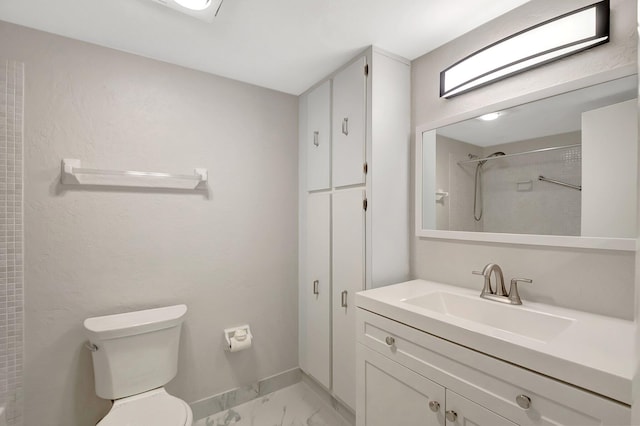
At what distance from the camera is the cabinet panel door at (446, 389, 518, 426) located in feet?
2.96

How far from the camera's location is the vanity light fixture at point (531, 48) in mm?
1104

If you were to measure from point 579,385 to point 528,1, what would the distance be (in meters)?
1.54

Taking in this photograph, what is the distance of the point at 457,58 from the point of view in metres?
1.57

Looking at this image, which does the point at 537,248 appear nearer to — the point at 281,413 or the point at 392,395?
the point at 392,395

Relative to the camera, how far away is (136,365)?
1.51 m

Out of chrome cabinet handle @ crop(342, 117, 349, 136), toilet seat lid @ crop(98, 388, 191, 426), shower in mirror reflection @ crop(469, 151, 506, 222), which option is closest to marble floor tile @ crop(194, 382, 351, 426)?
toilet seat lid @ crop(98, 388, 191, 426)

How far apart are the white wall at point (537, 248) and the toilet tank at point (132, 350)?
59.7 inches

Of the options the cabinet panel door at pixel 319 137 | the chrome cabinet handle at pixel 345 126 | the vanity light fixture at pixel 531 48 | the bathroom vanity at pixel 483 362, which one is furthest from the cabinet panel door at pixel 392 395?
the vanity light fixture at pixel 531 48

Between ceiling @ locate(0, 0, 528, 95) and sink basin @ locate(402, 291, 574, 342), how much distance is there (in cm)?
138

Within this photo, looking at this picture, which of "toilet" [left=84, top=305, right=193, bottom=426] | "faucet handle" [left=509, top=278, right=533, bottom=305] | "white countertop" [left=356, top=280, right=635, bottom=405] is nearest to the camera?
"white countertop" [left=356, top=280, right=635, bottom=405]

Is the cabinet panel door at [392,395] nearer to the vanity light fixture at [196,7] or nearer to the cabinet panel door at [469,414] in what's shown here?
the cabinet panel door at [469,414]

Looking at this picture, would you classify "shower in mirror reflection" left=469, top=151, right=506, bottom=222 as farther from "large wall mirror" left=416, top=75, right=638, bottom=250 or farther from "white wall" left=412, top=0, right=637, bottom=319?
"white wall" left=412, top=0, right=637, bottom=319

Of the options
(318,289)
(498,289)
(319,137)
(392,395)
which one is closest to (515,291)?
(498,289)

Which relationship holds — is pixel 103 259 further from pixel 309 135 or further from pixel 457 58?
pixel 457 58
